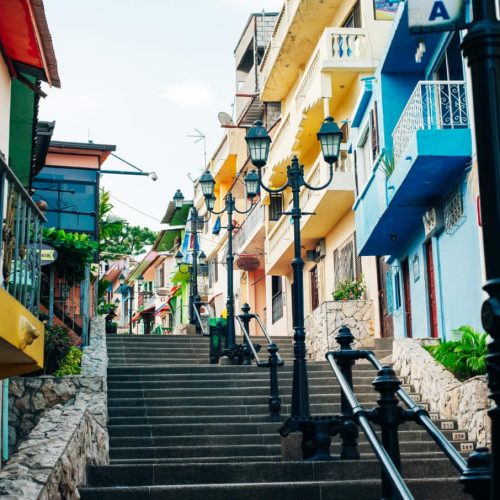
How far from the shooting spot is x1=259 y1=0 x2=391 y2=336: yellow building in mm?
23578

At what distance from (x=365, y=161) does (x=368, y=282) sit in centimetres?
360


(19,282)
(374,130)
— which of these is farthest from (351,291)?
(19,282)

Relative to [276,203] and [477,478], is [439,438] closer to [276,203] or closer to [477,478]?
[477,478]

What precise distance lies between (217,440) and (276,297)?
876 inches

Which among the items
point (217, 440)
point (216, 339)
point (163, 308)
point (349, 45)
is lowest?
point (217, 440)

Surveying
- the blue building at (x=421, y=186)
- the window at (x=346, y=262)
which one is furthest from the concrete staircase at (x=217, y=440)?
the window at (x=346, y=262)

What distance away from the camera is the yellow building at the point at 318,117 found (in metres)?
23.6

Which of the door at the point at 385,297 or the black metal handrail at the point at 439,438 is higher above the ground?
the door at the point at 385,297

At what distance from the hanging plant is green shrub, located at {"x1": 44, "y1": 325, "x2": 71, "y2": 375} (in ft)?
9.41

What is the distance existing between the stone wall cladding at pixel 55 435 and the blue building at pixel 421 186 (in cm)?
619

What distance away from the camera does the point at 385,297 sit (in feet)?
72.5

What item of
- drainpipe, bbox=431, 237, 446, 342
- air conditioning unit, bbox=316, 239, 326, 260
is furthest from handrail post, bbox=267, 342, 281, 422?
air conditioning unit, bbox=316, 239, 326, 260

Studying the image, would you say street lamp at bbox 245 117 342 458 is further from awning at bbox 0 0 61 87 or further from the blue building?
awning at bbox 0 0 61 87

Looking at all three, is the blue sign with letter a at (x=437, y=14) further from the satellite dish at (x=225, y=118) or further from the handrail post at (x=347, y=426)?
the satellite dish at (x=225, y=118)
